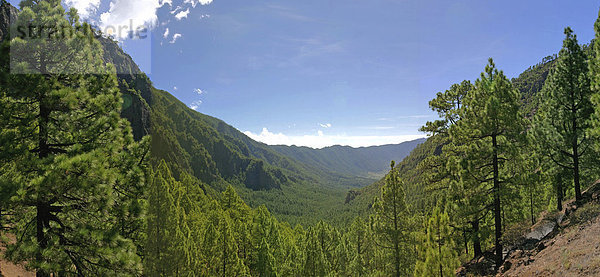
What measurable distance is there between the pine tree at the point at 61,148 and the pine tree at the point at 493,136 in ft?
55.4

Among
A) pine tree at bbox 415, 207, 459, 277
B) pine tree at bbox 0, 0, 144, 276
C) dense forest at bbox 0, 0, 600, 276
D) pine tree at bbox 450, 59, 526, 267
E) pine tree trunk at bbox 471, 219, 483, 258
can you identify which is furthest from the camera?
pine tree trunk at bbox 471, 219, 483, 258

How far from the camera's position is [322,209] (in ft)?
645

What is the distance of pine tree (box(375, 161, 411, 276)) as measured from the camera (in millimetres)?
18203

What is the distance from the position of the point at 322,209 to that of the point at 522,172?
624ft

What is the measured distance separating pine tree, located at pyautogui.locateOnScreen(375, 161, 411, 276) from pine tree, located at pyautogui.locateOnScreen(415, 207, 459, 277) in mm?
2866

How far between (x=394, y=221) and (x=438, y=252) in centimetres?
472

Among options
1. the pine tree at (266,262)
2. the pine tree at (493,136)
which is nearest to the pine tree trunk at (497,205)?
the pine tree at (493,136)

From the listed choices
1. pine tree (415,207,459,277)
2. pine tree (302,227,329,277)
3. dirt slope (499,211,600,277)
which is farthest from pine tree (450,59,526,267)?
pine tree (302,227,329,277)

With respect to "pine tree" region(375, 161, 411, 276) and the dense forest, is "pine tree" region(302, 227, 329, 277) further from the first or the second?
"pine tree" region(375, 161, 411, 276)

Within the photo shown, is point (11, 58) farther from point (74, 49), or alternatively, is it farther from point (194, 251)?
point (194, 251)

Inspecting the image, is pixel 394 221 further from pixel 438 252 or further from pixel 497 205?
pixel 497 205

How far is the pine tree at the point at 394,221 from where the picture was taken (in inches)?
717

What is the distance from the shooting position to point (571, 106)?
57.0 feet

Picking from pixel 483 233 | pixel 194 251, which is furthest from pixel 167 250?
pixel 483 233
